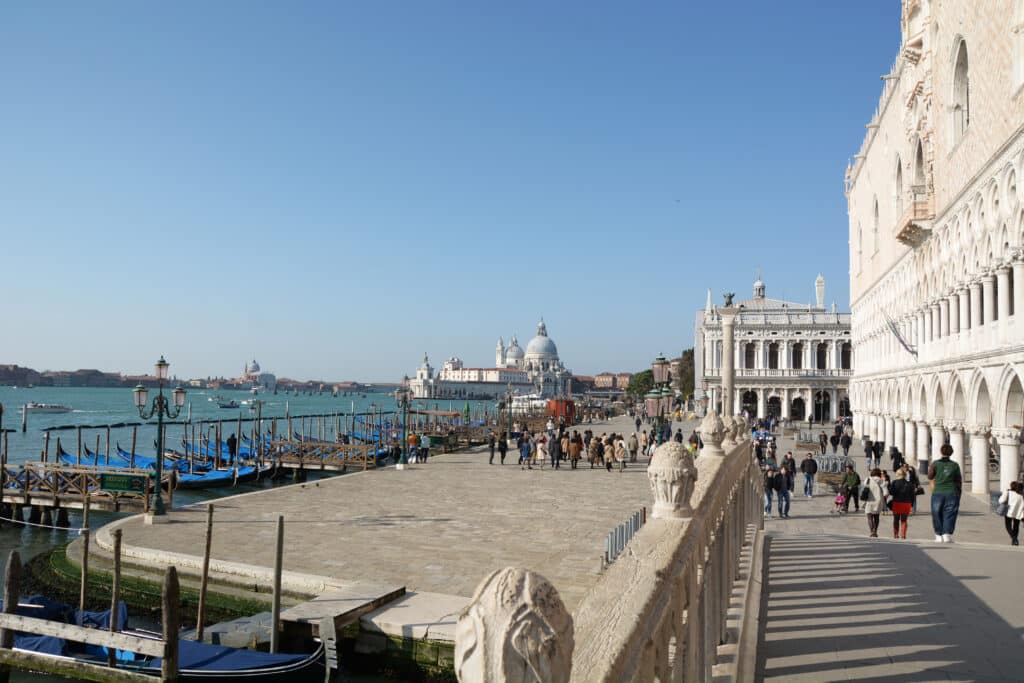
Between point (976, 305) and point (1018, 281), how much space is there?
3.03 m

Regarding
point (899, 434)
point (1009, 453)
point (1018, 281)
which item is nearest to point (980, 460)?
point (1009, 453)

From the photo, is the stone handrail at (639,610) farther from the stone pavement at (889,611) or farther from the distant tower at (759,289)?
the distant tower at (759,289)

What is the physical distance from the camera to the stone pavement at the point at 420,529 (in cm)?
971

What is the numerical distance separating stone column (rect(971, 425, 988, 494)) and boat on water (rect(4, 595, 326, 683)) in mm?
14553

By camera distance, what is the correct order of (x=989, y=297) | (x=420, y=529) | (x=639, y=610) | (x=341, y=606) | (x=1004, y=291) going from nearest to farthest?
1. (x=639, y=610)
2. (x=341, y=606)
3. (x=420, y=529)
4. (x=1004, y=291)
5. (x=989, y=297)

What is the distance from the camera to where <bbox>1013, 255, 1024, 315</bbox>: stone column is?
521 inches

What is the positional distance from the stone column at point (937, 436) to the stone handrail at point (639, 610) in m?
17.1

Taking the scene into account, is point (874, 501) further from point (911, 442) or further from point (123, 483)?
point (911, 442)

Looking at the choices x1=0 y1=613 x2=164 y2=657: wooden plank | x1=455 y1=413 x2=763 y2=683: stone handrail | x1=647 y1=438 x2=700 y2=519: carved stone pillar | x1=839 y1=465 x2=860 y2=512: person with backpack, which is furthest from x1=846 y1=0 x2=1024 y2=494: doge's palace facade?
x1=0 y1=613 x2=164 y2=657: wooden plank

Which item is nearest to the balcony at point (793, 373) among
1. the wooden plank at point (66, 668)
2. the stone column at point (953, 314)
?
the stone column at point (953, 314)

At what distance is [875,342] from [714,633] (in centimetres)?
2955

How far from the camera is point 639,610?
212 centimetres

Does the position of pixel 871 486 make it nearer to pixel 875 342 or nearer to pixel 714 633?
pixel 714 633

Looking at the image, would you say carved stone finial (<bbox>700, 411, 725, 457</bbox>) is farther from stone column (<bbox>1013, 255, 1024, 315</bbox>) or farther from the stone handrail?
stone column (<bbox>1013, 255, 1024, 315</bbox>)
